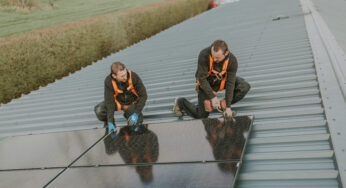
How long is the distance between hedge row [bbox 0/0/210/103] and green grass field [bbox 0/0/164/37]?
295 centimetres

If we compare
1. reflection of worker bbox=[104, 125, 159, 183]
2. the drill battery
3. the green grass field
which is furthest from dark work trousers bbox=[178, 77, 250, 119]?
the green grass field

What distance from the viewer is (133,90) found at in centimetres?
427

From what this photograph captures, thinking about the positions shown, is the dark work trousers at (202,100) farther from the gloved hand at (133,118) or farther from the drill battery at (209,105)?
the gloved hand at (133,118)

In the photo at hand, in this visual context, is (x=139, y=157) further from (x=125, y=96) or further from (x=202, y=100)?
(x=202, y=100)

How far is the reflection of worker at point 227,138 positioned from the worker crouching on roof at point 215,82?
30 centimetres

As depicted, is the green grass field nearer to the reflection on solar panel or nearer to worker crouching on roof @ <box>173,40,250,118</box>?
the reflection on solar panel

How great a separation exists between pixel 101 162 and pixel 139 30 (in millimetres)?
15749

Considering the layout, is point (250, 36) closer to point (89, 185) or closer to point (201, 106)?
point (201, 106)

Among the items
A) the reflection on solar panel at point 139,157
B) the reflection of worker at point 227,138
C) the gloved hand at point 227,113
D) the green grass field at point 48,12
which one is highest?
the green grass field at point 48,12

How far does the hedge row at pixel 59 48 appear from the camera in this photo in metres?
10.2

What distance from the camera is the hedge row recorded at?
10163 mm

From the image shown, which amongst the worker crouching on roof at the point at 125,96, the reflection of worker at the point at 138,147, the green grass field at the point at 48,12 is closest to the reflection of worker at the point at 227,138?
the reflection of worker at the point at 138,147

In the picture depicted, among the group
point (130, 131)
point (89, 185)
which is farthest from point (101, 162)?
point (130, 131)

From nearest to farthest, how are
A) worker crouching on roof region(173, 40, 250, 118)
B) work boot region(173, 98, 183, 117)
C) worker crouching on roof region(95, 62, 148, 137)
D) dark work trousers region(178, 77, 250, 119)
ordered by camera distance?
1. worker crouching on roof region(173, 40, 250, 118)
2. worker crouching on roof region(95, 62, 148, 137)
3. dark work trousers region(178, 77, 250, 119)
4. work boot region(173, 98, 183, 117)
